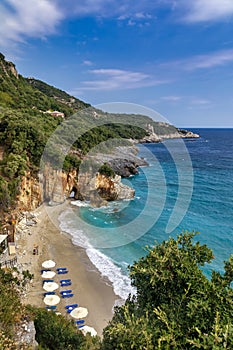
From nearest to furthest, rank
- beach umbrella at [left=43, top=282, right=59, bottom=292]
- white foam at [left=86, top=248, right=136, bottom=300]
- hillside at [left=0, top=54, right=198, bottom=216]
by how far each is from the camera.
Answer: beach umbrella at [left=43, top=282, right=59, bottom=292] < white foam at [left=86, top=248, right=136, bottom=300] < hillside at [left=0, top=54, right=198, bottom=216]

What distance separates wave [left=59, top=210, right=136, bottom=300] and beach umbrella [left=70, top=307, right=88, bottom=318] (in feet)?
8.65

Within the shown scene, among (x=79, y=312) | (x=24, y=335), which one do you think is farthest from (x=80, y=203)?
(x=24, y=335)

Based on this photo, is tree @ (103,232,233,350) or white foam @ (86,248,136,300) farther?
white foam @ (86,248,136,300)

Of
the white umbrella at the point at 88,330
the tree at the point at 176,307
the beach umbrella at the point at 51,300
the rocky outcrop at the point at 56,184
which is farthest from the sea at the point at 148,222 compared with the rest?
the tree at the point at 176,307

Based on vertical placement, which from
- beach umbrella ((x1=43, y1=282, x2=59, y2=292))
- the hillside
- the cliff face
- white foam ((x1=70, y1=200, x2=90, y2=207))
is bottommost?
beach umbrella ((x1=43, y1=282, x2=59, y2=292))

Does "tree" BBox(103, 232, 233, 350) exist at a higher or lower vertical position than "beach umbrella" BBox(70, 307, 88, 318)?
higher

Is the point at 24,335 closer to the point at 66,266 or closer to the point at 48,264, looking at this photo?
the point at 48,264

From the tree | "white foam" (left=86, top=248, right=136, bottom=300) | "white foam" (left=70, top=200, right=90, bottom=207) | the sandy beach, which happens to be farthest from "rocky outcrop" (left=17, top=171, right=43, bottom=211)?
the tree

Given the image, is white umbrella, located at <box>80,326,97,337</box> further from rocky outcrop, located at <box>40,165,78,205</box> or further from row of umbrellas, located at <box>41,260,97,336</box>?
rocky outcrop, located at <box>40,165,78,205</box>

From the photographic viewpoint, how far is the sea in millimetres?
17719

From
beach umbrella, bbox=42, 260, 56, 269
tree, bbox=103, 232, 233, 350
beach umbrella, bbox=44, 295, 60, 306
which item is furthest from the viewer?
beach umbrella, bbox=42, 260, 56, 269

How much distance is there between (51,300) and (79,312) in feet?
5.62

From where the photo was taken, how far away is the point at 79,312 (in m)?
12.2

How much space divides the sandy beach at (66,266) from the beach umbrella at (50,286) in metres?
0.33
